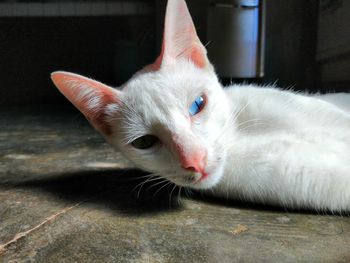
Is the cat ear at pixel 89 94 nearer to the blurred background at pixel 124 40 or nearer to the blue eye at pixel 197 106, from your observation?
the blue eye at pixel 197 106

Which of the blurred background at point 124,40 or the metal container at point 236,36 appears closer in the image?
the blurred background at point 124,40

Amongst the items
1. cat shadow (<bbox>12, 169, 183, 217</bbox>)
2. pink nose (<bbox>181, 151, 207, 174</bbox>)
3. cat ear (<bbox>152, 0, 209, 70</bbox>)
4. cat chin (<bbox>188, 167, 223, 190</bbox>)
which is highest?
cat ear (<bbox>152, 0, 209, 70</bbox>)

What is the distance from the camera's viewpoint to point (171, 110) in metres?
1.18

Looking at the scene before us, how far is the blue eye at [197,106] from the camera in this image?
123 centimetres

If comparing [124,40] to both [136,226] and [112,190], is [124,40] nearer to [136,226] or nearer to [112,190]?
[112,190]

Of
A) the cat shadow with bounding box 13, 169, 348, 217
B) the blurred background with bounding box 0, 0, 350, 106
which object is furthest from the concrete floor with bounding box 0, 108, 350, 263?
the blurred background with bounding box 0, 0, 350, 106

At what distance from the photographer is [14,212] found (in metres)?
1.31

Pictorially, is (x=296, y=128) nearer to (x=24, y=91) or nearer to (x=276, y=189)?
(x=276, y=189)

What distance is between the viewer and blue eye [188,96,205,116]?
1228 mm

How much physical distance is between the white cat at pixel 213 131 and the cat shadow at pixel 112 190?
0.13m

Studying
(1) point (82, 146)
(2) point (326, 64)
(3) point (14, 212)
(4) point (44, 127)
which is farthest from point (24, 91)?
(3) point (14, 212)

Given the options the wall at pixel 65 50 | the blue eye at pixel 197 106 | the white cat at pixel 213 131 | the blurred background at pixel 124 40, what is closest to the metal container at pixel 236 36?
the blurred background at pixel 124 40

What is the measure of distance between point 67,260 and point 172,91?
544mm

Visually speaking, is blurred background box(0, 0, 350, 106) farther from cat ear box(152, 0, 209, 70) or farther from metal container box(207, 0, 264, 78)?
cat ear box(152, 0, 209, 70)
